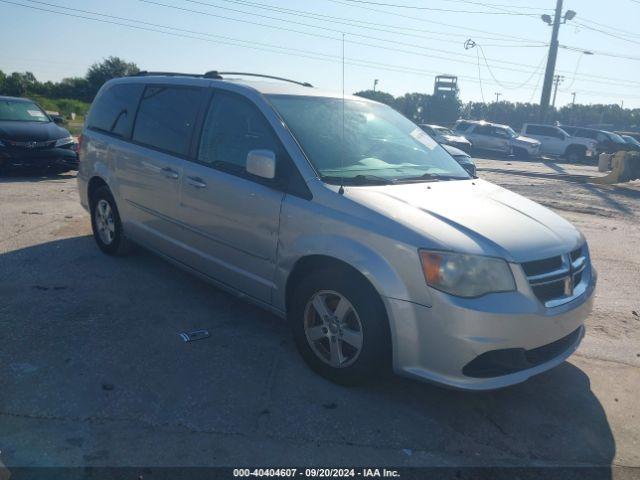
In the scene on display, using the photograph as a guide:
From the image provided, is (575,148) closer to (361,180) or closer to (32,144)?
(32,144)

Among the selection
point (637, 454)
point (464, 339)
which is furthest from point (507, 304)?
point (637, 454)

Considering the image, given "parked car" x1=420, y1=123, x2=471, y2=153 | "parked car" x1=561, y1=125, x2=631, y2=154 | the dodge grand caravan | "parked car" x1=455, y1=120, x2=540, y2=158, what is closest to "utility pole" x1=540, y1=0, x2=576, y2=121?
"parked car" x1=561, y1=125, x2=631, y2=154

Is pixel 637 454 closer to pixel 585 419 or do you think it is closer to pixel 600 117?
pixel 585 419

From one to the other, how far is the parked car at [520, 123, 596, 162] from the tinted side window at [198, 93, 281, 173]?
28350 mm

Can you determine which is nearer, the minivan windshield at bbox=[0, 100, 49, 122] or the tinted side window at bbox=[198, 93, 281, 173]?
the tinted side window at bbox=[198, 93, 281, 173]

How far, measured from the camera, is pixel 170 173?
4.57 m

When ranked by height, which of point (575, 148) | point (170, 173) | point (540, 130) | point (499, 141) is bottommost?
point (575, 148)

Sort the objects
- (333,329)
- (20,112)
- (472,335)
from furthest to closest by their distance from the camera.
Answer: (20,112) → (333,329) → (472,335)

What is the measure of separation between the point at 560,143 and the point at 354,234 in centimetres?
2962

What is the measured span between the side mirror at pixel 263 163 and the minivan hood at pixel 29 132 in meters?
9.21

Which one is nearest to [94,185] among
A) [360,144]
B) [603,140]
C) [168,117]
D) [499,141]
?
[168,117]

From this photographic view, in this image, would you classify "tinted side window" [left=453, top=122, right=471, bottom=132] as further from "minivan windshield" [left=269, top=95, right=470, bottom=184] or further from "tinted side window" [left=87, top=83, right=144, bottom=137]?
"minivan windshield" [left=269, top=95, right=470, bottom=184]

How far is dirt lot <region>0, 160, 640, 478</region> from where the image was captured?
2.84 metres

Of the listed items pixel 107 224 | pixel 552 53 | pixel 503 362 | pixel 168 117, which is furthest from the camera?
pixel 552 53
